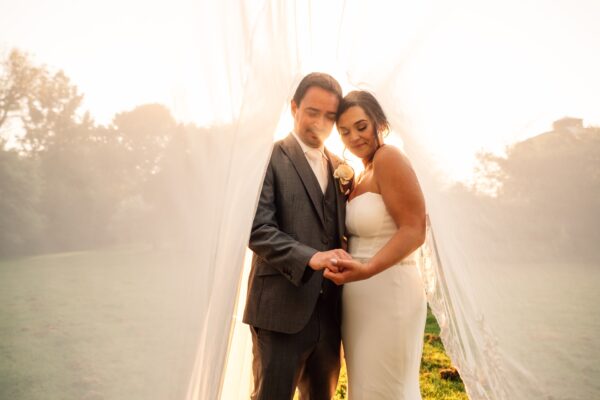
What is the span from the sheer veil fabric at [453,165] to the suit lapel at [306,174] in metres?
0.34

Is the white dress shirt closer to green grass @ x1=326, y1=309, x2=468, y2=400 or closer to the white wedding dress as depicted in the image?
the white wedding dress

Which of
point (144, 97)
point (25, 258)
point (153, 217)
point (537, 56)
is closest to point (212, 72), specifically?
point (144, 97)

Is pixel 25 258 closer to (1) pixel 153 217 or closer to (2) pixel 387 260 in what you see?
(1) pixel 153 217

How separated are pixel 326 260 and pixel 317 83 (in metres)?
0.89

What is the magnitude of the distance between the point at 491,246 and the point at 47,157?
5.28 feet

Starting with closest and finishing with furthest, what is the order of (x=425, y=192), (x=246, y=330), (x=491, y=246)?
(x=491, y=246)
(x=425, y=192)
(x=246, y=330)

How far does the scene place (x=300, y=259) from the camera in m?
1.67

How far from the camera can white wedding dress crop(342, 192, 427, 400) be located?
6.18ft

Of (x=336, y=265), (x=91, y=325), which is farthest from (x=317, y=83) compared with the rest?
(x=91, y=325)

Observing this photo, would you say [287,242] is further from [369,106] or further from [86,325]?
[86,325]

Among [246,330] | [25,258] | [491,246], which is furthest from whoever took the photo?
[246,330]

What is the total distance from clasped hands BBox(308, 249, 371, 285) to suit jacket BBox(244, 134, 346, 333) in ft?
0.14

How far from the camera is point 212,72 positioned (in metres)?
1.25

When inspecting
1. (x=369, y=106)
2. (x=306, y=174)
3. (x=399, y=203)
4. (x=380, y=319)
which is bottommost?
(x=380, y=319)
